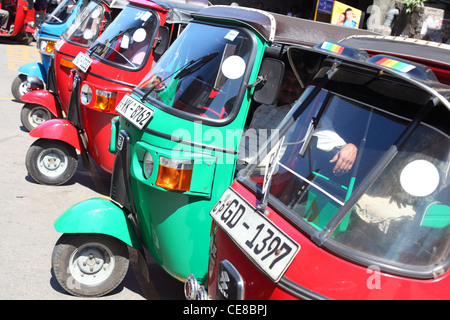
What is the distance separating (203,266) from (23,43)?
16.0 metres

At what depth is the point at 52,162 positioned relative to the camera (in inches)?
246

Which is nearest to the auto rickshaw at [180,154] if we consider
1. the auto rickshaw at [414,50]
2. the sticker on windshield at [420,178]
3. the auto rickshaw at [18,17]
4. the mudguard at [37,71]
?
the auto rickshaw at [414,50]

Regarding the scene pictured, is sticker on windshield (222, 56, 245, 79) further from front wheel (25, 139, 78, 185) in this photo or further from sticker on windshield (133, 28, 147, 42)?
front wheel (25, 139, 78, 185)

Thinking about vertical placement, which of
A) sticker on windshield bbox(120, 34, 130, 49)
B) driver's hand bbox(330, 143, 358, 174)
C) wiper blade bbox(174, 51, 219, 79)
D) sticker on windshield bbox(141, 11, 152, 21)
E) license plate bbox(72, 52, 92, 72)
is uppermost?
sticker on windshield bbox(141, 11, 152, 21)

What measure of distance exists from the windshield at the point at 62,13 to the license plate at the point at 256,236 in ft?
24.3

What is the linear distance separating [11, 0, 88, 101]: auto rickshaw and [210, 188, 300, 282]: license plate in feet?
21.8

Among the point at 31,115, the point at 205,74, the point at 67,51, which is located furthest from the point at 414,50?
the point at 31,115

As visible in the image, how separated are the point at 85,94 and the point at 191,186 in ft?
8.92

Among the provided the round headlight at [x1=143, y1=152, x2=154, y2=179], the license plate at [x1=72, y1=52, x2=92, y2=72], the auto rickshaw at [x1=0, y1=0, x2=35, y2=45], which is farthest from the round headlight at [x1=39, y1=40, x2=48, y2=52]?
the auto rickshaw at [x1=0, y1=0, x2=35, y2=45]

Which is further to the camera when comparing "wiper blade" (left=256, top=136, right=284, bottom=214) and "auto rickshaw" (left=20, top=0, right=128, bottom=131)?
"auto rickshaw" (left=20, top=0, right=128, bottom=131)

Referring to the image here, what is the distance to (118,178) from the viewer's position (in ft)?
12.8

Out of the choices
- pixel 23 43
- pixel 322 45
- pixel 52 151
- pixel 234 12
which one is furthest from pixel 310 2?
pixel 322 45

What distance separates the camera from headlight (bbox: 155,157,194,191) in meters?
3.50

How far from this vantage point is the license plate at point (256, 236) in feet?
7.72
